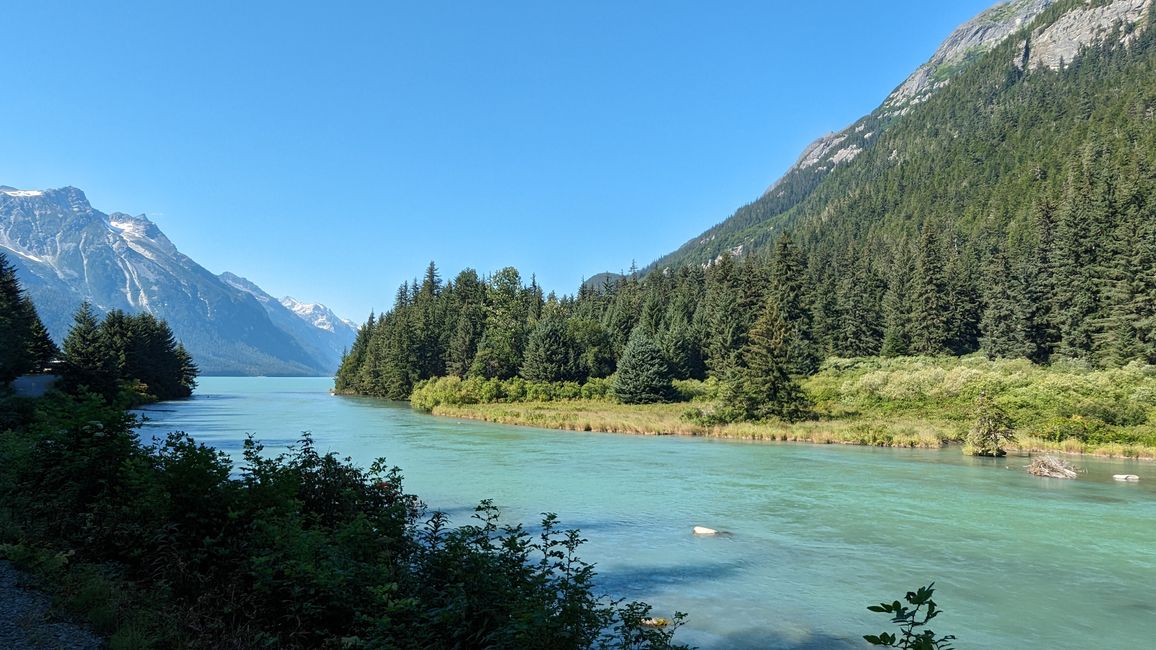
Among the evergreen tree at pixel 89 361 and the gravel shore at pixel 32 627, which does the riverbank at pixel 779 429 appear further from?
the gravel shore at pixel 32 627

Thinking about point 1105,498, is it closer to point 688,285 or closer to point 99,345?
point 99,345

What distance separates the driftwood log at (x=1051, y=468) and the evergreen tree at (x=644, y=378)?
42475mm

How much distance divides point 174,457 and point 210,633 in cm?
511

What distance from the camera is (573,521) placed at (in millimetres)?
19531

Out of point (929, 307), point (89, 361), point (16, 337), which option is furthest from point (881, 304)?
point (16, 337)

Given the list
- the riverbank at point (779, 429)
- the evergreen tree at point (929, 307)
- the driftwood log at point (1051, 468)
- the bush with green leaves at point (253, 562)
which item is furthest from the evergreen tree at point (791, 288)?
the bush with green leaves at point (253, 562)

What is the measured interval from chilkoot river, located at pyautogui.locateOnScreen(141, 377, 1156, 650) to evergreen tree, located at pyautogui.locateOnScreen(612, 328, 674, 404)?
32234mm

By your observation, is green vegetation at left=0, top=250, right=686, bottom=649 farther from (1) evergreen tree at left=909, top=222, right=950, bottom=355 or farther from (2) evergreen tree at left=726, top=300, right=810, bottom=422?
(1) evergreen tree at left=909, top=222, right=950, bottom=355

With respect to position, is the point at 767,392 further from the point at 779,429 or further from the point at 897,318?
the point at 897,318

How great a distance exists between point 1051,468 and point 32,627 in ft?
117

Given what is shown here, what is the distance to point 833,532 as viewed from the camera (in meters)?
19.0

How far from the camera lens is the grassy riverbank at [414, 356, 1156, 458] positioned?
128 ft

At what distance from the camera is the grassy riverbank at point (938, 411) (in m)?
39.0

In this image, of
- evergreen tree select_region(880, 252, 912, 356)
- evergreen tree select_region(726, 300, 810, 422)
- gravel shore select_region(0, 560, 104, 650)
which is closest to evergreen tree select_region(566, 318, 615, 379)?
evergreen tree select_region(726, 300, 810, 422)
